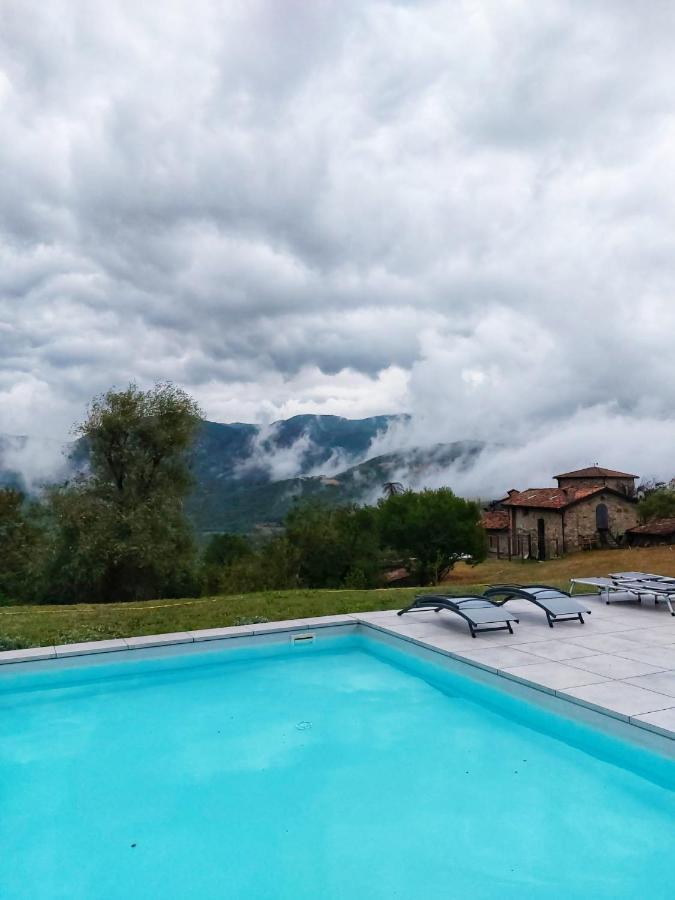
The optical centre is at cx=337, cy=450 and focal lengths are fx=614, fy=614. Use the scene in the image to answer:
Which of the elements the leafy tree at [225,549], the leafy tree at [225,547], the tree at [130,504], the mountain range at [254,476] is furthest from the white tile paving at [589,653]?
the leafy tree at [225,547]

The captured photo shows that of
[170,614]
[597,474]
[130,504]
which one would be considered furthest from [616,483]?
[170,614]

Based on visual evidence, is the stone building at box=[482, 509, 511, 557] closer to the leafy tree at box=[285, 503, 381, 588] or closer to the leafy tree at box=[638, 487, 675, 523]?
the leafy tree at box=[638, 487, 675, 523]

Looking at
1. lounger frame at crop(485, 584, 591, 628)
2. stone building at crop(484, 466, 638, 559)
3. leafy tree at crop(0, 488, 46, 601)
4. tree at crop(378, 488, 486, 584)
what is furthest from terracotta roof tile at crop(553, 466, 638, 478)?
lounger frame at crop(485, 584, 591, 628)

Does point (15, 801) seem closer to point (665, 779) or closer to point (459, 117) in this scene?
point (665, 779)

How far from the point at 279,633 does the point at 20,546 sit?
22.4 m

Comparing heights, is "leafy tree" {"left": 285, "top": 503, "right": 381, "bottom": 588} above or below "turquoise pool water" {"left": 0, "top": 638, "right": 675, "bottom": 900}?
above

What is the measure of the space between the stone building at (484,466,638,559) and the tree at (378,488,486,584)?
9826mm

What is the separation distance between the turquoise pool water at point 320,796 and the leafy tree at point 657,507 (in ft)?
153

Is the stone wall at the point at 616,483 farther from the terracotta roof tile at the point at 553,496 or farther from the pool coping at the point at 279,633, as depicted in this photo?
the pool coping at the point at 279,633

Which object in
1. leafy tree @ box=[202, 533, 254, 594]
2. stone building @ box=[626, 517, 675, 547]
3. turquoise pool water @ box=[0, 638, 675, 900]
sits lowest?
turquoise pool water @ box=[0, 638, 675, 900]

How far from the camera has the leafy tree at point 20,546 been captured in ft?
78.7

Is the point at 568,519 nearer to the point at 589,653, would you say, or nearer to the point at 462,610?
the point at 462,610

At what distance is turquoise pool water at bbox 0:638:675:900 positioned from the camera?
3.99 metres

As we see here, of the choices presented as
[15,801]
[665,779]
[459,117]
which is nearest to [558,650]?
[665,779]
